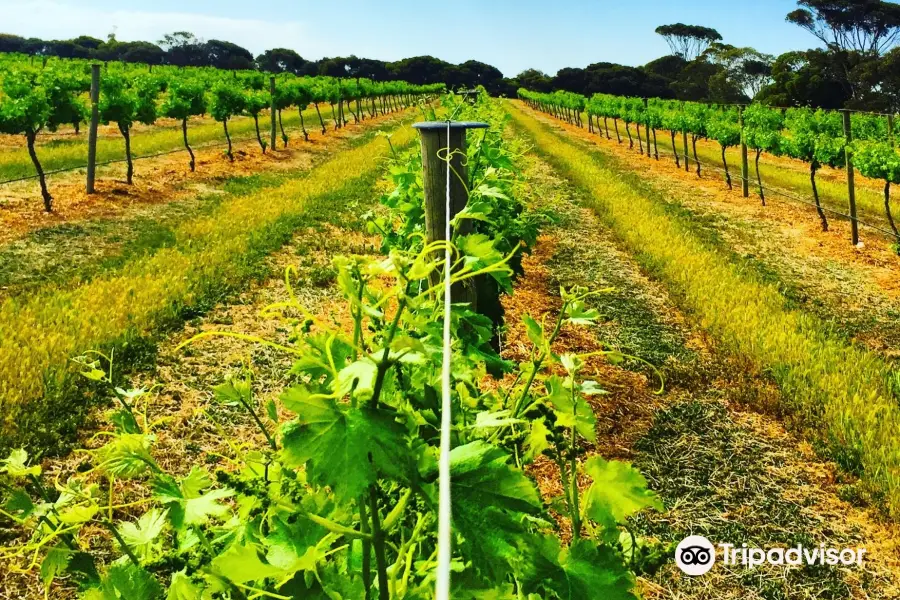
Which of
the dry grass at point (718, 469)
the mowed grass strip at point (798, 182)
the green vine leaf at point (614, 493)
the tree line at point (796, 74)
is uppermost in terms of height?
the tree line at point (796, 74)

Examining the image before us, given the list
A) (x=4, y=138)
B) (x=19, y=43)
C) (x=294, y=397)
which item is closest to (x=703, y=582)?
(x=294, y=397)

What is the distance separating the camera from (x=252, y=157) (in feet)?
60.9

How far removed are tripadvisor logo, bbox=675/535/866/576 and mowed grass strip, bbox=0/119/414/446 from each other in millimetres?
4252

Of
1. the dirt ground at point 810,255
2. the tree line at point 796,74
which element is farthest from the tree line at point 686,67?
the dirt ground at point 810,255

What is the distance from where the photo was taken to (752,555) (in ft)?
11.2

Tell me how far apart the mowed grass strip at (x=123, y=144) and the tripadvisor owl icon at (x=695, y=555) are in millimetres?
14723

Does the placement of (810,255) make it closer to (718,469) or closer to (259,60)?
(718,469)

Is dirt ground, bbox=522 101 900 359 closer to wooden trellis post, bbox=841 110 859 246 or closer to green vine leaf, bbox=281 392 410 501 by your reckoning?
wooden trellis post, bbox=841 110 859 246

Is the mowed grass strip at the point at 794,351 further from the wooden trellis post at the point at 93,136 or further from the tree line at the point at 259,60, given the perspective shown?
the tree line at the point at 259,60

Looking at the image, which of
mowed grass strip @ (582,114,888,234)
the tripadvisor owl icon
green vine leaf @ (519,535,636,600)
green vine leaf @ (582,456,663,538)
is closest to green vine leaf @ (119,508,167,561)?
green vine leaf @ (519,535,636,600)

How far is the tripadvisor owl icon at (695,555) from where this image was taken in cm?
330

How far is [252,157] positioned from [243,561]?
19.0m

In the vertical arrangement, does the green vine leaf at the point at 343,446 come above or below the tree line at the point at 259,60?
below

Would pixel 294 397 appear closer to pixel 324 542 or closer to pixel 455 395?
pixel 324 542
